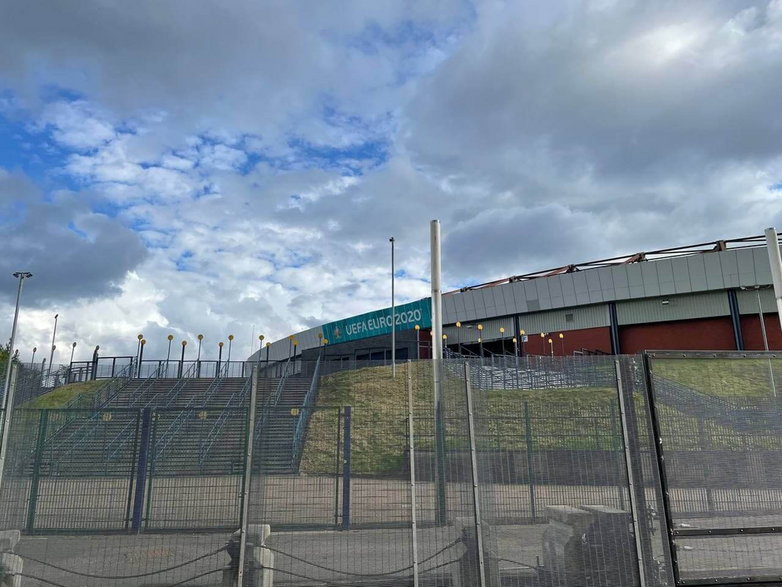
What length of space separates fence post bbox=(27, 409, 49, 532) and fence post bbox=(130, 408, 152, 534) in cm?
101

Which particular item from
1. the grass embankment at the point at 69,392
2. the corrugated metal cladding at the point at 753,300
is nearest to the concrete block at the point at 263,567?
the grass embankment at the point at 69,392

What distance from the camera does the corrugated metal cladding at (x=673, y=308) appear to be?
131 ft

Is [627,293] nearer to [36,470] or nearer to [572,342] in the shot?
[572,342]

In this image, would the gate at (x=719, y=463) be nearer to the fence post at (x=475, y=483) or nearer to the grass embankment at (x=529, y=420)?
the grass embankment at (x=529, y=420)

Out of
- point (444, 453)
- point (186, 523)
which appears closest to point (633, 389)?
point (444, 453)

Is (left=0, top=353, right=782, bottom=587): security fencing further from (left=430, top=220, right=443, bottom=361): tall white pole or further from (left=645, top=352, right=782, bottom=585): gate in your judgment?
(left=430, top=220, right=443, bottom=361): tall white pole

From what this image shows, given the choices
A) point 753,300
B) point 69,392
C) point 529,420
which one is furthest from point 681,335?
Result: point 69,392

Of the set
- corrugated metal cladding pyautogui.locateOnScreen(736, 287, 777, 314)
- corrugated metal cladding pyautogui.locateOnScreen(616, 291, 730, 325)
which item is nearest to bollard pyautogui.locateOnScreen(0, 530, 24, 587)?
corrugated metal cladding pyautogui.locateOnScreen(616, 291, 730, 325)

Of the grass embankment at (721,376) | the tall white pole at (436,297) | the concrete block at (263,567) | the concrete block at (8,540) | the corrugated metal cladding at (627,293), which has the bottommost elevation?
the concrete block at (263,567)

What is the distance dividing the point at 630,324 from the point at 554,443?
40408 millimetres

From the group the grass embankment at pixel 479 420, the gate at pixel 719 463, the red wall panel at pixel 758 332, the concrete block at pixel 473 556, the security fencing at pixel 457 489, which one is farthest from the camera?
the red wall panel at pixel 758 332

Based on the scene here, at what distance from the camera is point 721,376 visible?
21.0 ft

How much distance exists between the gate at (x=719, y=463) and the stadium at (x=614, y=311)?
107 feet

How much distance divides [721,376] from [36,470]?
7861 mm
